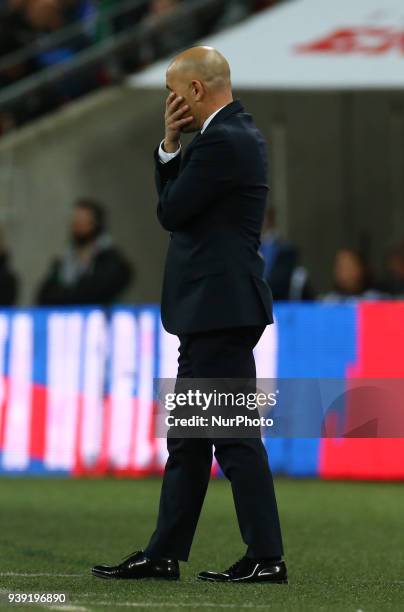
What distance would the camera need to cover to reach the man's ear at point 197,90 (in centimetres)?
633

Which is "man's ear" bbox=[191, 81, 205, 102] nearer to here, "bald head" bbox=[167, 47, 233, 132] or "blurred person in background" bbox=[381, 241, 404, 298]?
"bald head" bbox=[167, 47, 233, 132]

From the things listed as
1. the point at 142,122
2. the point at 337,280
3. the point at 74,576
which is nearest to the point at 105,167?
the point at 142,122

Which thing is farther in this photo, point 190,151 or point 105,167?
point 105,167

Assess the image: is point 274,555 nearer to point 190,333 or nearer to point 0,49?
point 190,333

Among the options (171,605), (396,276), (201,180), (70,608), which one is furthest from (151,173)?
(70,608)

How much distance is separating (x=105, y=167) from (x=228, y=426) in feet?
35.1

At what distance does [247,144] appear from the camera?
6375 millimetres

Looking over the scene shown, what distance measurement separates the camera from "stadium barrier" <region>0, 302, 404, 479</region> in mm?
12547

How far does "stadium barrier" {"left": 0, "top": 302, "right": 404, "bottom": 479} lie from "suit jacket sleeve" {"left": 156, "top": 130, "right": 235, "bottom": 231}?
5.99 metres

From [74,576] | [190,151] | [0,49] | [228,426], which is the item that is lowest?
[74,576]

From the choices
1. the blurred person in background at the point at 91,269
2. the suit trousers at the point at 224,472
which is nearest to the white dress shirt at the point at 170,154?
the suit trousers at the point at 224,472

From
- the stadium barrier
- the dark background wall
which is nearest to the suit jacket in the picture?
the stadium barrier

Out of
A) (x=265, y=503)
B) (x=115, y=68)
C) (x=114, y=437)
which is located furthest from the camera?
(x=115, y=68)

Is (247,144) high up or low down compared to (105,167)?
down
